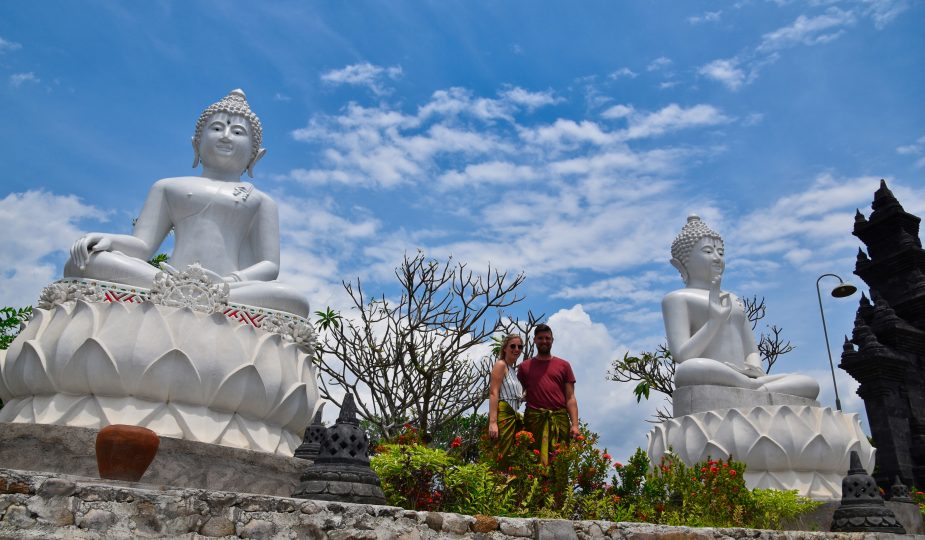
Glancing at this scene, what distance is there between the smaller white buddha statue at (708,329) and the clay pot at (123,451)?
5.82 m

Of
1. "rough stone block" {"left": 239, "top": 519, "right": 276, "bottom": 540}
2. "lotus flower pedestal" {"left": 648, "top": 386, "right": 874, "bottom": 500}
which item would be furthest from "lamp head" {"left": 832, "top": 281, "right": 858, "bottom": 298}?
"rough stone block" {"left": 239, "top": 519, "right": 276, "bottom": 540}

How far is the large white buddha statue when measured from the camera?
21.9 feet

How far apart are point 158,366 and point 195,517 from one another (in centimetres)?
271

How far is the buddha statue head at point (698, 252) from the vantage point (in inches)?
360

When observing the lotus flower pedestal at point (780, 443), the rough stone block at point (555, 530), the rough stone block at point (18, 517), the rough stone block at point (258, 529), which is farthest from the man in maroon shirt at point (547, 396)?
the rough stone block at point (18, 517)

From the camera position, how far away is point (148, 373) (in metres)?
5.64

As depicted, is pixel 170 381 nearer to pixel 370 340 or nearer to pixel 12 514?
pixel 12 514

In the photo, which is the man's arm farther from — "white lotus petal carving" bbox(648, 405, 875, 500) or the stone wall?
"white lotus petal carving" bbox(648, 405, 875, 500)

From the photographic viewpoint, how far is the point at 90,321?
581 cm

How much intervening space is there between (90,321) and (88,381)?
18.4 inches


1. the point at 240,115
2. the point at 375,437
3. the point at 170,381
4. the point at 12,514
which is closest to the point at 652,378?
the point at 375,437

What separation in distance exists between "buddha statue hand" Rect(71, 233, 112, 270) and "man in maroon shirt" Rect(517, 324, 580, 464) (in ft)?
12.0

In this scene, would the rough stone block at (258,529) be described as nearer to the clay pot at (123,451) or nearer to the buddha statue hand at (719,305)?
the clay pot at (123,451)

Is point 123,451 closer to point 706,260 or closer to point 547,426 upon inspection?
point 547,426
